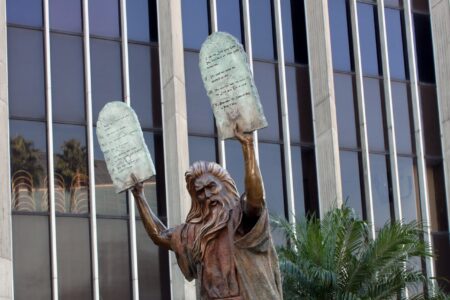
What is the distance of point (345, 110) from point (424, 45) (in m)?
3.53

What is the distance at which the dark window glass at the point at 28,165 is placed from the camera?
25.5 metres

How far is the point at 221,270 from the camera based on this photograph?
7133mm

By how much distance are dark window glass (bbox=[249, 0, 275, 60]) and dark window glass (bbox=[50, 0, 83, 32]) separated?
4.72 m

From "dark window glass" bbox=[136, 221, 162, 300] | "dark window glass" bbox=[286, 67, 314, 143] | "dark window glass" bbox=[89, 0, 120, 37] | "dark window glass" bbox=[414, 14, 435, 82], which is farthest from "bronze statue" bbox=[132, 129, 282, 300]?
"dark window glass" bbox=[414, 14, 435, 82]

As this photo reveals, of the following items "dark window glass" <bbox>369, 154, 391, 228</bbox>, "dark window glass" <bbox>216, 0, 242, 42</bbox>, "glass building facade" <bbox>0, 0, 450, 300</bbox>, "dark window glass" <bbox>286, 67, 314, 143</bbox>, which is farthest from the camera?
"dark window glass" <bbox>369, 154, 391, 228</bbox>

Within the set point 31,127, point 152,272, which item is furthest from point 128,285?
point 31,127

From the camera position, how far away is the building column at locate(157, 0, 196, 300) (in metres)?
26.9

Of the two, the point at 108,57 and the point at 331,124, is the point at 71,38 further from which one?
the point at 331,124

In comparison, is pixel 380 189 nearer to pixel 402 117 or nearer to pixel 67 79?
pixel 402 117

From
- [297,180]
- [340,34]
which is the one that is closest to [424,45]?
[340,34]

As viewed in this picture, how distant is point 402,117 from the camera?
32.2 meters

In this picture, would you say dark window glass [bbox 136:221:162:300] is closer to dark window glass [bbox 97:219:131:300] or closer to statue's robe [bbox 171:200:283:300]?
dark window glass [bbox 97:219:131:300]

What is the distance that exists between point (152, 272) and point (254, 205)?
20.3 metres

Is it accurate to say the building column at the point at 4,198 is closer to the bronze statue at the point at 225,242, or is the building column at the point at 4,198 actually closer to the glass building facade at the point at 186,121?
the glass building facade at the point at 186,121
